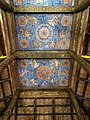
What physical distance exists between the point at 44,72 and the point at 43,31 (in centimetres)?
143

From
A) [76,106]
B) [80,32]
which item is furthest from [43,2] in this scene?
[76,106]

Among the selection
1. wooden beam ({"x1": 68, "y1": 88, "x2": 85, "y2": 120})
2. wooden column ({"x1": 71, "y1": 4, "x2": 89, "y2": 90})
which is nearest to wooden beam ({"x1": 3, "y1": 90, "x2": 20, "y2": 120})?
wooden beam ({"x1": 68, "y1": 88, "x2": 85, "y2": 120})

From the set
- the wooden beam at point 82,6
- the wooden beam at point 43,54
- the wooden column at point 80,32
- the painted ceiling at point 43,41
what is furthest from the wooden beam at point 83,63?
the wooden beam at point 82,6

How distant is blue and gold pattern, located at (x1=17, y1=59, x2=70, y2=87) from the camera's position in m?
5.10

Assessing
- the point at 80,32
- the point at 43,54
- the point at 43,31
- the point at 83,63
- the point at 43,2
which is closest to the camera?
the point at 83,63

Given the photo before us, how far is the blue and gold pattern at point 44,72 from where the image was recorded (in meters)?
5.10

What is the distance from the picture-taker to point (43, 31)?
4793 mm

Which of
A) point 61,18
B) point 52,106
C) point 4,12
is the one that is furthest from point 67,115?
point 4,12

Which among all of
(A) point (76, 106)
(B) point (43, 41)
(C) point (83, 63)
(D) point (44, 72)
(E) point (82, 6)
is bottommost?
(A) point (76, 106)

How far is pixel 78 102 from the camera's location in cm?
477

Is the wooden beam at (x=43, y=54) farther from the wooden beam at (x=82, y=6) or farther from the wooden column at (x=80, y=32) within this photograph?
the wooden beam at (x=82, y=6)

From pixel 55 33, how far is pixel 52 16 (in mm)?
539

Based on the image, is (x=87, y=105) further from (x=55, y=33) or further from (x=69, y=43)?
(x=55, y=33)

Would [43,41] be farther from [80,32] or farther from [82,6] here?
[82,6]
